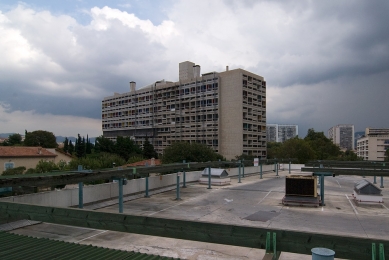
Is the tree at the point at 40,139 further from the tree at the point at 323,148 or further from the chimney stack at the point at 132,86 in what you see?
the tree at the point at 323,148

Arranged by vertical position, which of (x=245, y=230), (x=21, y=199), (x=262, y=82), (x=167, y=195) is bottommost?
(x=167, y=195)

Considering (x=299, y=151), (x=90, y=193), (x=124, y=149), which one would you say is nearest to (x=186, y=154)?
(x=90, y=193)

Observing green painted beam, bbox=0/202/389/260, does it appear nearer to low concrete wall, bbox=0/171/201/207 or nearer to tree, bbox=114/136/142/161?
low concrete wall, bbox=0/171/201/207

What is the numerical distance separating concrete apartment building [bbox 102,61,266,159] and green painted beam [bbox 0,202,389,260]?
7120 cm

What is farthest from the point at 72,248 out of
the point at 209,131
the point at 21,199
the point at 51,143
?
the point at 51,143

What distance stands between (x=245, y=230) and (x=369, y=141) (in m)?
182

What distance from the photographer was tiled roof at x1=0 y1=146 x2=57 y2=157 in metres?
47.8

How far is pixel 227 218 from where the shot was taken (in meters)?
14.4

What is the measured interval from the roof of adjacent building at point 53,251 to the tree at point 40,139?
92194 millimetres

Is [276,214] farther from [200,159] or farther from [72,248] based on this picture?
[200,159]

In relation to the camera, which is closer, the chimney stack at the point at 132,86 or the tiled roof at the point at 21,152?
the tiled roof at the point at 21,152

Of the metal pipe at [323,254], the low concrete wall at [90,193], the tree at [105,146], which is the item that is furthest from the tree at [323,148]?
the metal pipe at [323,254]

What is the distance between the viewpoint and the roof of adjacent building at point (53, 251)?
14.7 feet

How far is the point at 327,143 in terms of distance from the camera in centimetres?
9912
